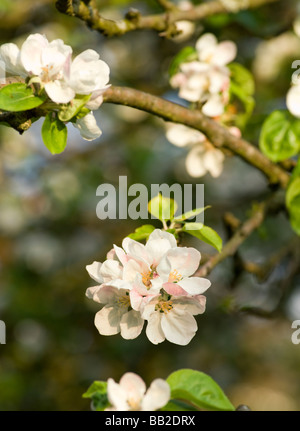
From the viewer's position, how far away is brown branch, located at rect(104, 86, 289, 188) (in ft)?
2.86

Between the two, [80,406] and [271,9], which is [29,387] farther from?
[271,9]

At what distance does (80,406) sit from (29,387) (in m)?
0.27

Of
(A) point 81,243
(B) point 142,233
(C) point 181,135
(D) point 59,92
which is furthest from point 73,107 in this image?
(A) point 81,243

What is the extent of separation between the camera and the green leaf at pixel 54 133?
0.79 metres

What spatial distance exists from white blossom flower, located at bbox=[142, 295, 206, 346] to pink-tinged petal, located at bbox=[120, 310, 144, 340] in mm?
18

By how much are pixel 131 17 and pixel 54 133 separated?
0.42 meters

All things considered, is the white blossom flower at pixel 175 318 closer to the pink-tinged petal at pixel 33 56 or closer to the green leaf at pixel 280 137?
the pink-tinged petal at pixel 33 56

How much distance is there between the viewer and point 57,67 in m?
0.74

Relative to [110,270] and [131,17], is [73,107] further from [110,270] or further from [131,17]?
[131,17]

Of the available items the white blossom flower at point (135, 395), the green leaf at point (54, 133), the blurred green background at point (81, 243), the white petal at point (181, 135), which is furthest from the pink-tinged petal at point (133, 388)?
the blurred green background at point (81, 243)

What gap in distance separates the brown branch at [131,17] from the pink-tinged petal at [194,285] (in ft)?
1.68

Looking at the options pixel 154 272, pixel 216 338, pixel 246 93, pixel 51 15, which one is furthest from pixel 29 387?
pixel 154 272

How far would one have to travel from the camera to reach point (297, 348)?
11.6ft

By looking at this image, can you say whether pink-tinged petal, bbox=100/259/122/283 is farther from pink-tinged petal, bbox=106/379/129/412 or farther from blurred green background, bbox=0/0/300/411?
blurred green background, bbox=0/0/300/411
